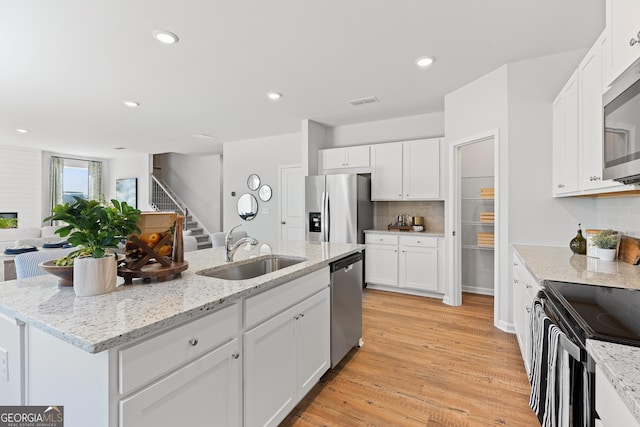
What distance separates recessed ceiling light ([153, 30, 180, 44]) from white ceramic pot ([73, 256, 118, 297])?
195cm

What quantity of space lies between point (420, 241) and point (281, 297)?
2.97 metres

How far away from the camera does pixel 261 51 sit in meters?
2.75

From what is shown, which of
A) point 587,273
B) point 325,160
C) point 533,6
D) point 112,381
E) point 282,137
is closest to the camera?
point 112,381

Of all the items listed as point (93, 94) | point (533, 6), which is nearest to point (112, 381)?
point (533, 6)

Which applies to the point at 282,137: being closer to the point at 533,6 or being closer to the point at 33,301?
the point at 533,6

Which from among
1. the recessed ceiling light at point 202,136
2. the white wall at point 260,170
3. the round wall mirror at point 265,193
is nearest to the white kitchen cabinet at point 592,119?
the white wall at point 260,170

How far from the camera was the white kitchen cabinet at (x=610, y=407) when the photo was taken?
2.50 feet

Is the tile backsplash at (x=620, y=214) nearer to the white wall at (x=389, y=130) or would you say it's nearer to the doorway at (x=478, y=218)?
the doorway at (x=478, y=218)

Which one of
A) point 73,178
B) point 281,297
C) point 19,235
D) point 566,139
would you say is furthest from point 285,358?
point 73,178

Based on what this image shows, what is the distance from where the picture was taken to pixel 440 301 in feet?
13.3

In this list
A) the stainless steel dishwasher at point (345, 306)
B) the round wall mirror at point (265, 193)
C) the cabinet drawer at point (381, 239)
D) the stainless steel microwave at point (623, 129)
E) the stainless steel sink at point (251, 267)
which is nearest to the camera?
the stainless steel microwave at point (623, 129)

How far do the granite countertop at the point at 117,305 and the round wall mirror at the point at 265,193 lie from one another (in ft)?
14.8

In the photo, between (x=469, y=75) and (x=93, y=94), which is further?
(x=93, y=94)

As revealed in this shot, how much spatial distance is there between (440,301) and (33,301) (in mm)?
4030
